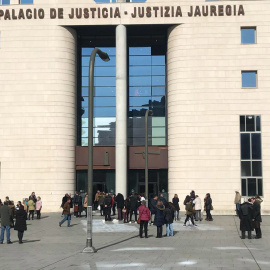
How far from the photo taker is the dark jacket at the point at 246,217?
23203 mm

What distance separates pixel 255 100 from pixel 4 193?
2218 cm

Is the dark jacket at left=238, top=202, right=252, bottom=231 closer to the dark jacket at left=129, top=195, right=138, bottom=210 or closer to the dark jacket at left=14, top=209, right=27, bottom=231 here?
the dark jacket at left=129, top=195, right=138, bottom=210

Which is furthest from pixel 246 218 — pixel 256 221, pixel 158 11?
pixel 158 11

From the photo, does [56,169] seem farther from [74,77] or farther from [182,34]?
[182,34]

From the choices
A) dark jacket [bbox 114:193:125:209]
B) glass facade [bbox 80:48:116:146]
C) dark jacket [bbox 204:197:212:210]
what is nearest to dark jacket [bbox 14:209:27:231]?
dark jacket [bbox 114:193:125:209]

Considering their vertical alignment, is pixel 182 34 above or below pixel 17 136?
above

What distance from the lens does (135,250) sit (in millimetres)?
19266

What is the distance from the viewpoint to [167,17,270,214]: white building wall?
42.0 m

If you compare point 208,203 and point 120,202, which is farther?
point 120,202

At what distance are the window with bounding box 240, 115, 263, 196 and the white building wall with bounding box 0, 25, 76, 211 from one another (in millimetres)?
14414

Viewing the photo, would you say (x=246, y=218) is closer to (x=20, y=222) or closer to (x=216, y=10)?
(x=20, y=222)

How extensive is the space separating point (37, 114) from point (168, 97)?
37.0 feet

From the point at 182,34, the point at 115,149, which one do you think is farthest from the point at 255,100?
the point at 115,149

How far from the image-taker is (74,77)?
45188 mm
